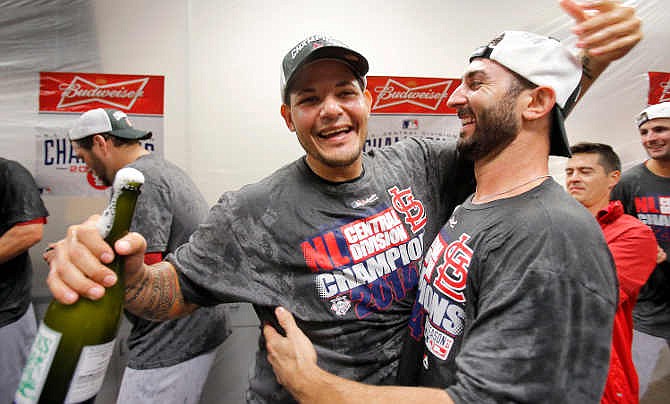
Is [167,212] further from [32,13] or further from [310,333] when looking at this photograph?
[32,13]

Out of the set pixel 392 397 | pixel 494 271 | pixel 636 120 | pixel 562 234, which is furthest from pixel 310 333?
pixel 636 120

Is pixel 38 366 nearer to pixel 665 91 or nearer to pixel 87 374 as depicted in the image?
pixel 87 374

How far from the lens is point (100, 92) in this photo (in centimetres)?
246

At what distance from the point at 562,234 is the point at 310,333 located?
67 cm

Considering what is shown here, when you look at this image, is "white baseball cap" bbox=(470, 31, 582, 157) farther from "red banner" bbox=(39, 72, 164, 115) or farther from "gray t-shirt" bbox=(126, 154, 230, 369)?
"red banner" bbox=(39, 72, 164, 115)

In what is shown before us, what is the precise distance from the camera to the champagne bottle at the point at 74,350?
0.63 m

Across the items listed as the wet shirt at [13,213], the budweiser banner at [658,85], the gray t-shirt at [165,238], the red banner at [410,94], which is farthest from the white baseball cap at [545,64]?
the budweiser banner at [658,85]

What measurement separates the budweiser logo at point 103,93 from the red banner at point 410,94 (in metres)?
1.52

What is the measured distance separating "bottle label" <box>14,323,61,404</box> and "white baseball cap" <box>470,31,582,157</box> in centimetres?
110

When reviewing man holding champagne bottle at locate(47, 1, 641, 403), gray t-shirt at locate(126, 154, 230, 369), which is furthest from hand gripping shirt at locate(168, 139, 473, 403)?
gray t-shirt at locate(126, 154, 230, 369)

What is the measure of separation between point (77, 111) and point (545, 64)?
2.65 m

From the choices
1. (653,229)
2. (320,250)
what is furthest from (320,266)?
(653,229)

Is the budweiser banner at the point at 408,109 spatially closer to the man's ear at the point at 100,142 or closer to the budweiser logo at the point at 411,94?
the budweiser logo at the point at 411,94

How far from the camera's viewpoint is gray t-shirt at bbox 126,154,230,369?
68.6 inches
